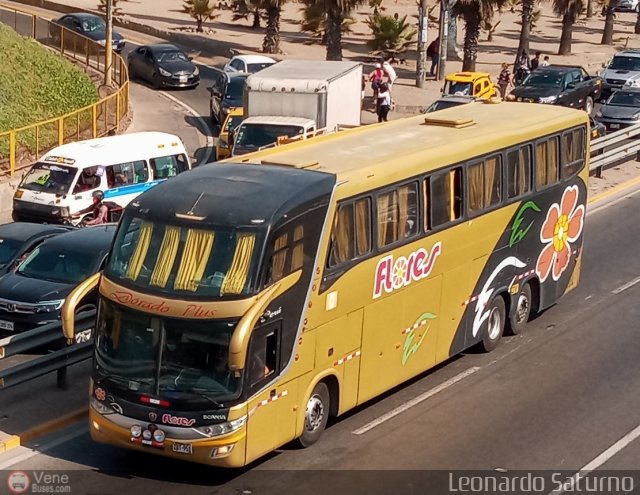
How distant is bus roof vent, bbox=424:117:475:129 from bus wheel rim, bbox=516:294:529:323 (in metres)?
2.81

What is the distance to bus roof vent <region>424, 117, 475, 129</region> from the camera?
17.6 metres

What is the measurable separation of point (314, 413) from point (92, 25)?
127 feet

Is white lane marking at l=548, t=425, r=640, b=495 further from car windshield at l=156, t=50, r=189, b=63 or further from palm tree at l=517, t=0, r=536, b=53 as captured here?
palm tree at l=517, t=0, r=536, b=53

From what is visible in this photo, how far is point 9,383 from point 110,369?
2.04 m

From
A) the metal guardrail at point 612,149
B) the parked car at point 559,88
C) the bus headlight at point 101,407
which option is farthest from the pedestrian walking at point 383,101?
the bus headlight at point 101,407

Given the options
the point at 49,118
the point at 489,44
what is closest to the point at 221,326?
the point at 49,118

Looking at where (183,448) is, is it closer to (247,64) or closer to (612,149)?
(612,149)

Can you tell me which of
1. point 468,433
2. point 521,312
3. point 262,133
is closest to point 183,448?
point 468,433

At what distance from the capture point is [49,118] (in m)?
32.9

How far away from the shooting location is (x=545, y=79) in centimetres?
3988

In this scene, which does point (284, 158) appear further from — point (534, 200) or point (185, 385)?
point (534, 200)

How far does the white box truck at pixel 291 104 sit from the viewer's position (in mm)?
28312

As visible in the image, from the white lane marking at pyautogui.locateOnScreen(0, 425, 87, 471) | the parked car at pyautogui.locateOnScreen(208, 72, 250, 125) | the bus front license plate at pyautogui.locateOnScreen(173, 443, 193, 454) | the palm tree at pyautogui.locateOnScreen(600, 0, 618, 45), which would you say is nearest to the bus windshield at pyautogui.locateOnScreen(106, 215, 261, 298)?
the bus front license plate at pyautogui.locateOnScreen(173, 443, 193, 454)

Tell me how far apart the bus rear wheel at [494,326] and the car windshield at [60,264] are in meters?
5.90
